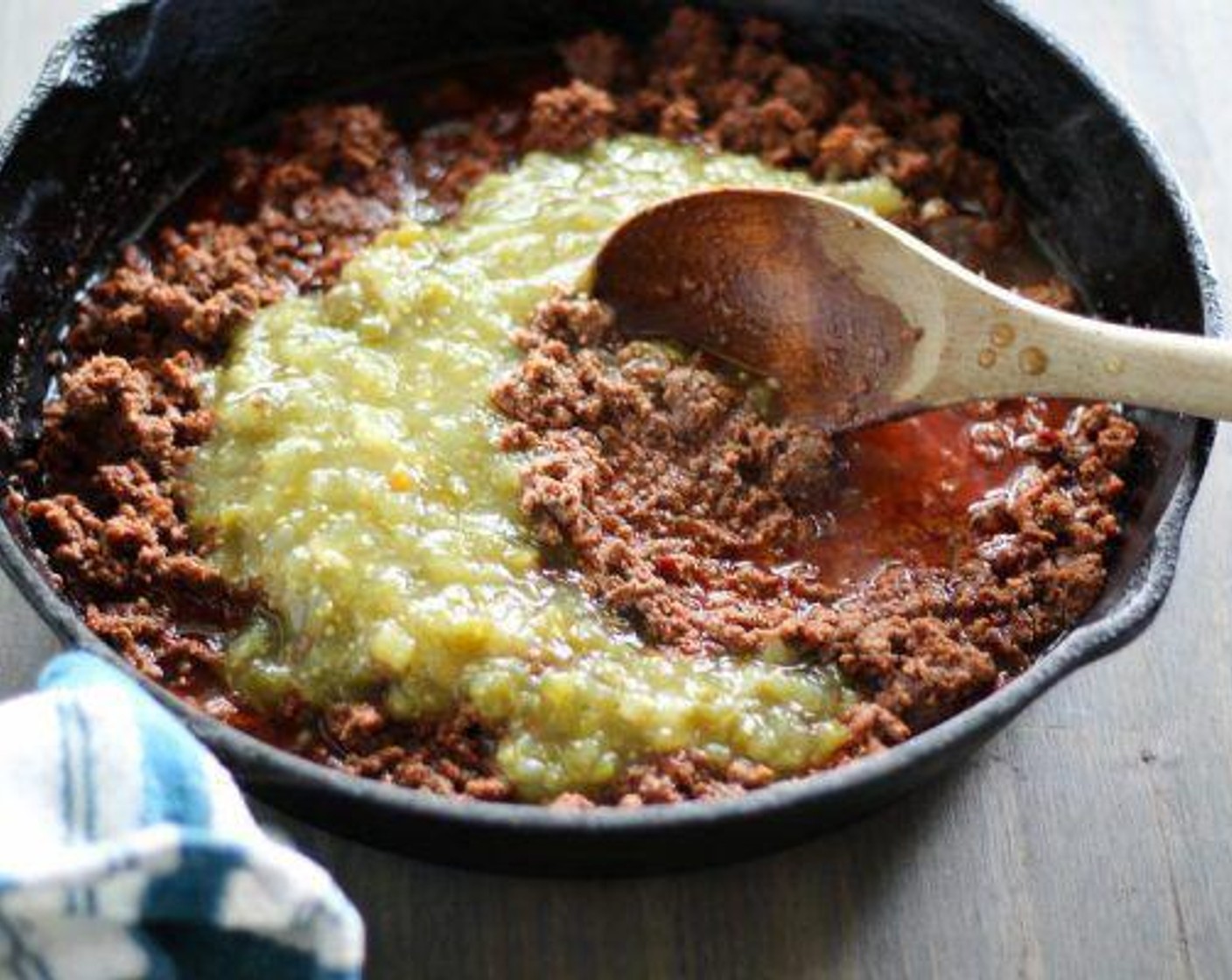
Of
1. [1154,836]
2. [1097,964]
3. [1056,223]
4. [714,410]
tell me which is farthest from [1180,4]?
[1097,964]

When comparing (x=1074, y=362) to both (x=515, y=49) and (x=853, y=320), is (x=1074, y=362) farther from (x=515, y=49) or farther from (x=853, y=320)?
(x=515, y=49)

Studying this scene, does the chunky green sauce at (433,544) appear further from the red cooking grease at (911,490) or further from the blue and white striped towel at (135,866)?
the blue and white striped towel at (135,866)

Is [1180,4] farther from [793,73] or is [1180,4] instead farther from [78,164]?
[78,164]

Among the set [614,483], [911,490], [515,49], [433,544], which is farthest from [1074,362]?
[515,49]

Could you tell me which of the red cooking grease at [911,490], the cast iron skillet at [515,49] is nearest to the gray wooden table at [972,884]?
the cast iron skillet at [515,49]

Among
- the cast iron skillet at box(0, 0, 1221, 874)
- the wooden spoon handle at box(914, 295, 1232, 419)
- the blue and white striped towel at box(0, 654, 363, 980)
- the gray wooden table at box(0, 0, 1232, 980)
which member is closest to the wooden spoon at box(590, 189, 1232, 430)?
the wooden spoon handle at box(914, 295, 1232, 419)
